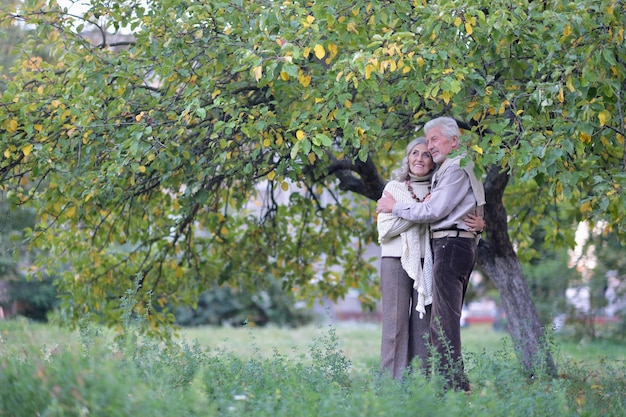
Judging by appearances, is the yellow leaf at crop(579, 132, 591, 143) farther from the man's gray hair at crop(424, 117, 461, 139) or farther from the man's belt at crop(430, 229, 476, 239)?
the man's belt at crop(430, 229, 476, 239)

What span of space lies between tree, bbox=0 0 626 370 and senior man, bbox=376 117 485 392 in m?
0.25

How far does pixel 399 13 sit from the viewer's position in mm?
6367

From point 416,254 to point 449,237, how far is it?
257mm

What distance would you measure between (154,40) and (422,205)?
2547 millimetres

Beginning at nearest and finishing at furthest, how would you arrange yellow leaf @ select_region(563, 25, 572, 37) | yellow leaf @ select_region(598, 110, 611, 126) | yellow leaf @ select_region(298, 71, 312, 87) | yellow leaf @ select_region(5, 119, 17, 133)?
1. yellow leaf @ select_region(598, 110, 611, 126)
2. yellow leaf @ select_region(563, 25, 572, 37)
3. yellow leaf @ select_region(298, 71, 312, 87)
4. yellow leaf @ select_region(5, 119, 17, 133)

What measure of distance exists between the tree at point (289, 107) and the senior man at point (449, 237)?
25 cm

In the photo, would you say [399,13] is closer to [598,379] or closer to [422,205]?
[422,205]

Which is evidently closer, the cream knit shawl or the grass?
the grass

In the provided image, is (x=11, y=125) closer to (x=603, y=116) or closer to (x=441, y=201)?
(x=441, y=201)

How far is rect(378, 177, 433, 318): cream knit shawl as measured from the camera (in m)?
6.02

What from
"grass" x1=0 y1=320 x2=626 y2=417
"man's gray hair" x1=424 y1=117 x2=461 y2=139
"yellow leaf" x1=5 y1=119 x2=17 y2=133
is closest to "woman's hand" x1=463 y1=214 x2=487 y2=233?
"man's gray hair" x1=424 y1=117 x2=461 y2=139

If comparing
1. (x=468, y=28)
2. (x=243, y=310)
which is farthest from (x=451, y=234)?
(x=243, y=310)

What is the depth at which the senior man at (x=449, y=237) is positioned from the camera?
5875 millimetres

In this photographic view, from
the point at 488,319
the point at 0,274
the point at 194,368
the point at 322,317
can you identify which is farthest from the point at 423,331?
the point at 488,319
